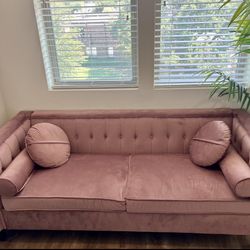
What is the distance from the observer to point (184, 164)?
1.94 meters

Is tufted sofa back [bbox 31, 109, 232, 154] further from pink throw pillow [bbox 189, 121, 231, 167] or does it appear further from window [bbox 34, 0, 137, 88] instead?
window [bbox 34, 0, 137, 88]

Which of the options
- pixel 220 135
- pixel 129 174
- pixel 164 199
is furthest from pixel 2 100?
pixel 220 135

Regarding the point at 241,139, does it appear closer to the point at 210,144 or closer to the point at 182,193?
the point at 210,144

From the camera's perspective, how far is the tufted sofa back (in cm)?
211

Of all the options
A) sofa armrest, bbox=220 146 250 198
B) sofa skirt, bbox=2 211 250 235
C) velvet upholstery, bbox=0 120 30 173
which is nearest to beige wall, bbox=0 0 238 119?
velvet upholstery, bbox=0 120 30 173

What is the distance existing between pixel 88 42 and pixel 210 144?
128 centimetres

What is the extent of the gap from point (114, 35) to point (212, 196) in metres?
1.44

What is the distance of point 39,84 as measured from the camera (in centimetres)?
227

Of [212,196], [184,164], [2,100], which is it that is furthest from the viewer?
[2,100]

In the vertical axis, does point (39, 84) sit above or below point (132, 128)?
above

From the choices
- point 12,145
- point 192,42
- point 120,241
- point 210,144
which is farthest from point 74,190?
point 192,42

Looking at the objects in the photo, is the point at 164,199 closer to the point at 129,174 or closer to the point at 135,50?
the point at 129,174

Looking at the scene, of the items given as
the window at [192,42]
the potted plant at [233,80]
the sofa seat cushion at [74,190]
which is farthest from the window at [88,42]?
the sofa seat cushion at [74,190]

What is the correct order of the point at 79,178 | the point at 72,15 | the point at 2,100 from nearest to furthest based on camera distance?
the point at 79,178 → the point at 72,15 → the point at 2,100
